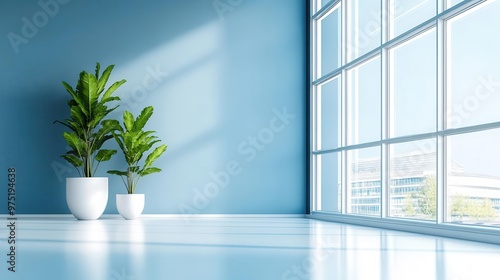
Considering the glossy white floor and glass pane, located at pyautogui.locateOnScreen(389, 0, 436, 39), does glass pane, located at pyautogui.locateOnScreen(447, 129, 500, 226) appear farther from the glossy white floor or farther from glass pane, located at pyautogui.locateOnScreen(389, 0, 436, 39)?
the glossy white floor

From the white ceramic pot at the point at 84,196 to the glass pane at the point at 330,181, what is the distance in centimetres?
295

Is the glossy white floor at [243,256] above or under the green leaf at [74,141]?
under

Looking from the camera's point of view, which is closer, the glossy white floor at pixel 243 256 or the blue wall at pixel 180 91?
the glossy white floor at pixel 243 256

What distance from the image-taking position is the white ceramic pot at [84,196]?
7.26 meters

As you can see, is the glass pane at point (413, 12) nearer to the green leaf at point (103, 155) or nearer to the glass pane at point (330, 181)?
the glass pane at point (330, 181)

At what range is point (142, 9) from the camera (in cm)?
813

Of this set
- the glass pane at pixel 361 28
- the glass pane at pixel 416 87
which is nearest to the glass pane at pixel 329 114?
the glass pane at pixel 361 28

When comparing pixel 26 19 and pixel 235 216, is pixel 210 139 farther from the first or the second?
pixel 26 19

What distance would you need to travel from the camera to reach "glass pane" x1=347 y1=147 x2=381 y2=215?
723 centimetres

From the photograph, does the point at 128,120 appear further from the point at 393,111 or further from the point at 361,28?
the point at 393,111

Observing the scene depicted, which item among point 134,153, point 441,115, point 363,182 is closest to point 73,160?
point 134,153

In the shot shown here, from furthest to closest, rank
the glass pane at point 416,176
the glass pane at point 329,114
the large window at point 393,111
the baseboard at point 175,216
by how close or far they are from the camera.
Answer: the glass pane at point 329,114 < the baseboard at point 175,216 < the glass pane at point 416,176 < the large window at point 393,111

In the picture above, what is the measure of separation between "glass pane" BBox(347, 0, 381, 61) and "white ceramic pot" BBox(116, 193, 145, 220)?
3.14 m

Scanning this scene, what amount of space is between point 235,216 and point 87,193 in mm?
1960
